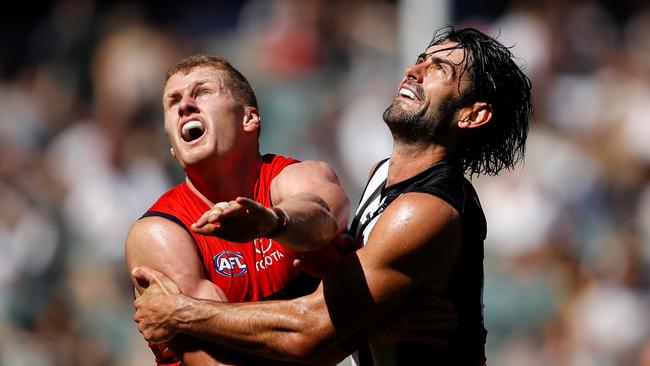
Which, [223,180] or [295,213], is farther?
[223,180]

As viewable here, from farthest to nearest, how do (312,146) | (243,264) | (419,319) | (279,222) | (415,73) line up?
1. (312,146)
2. (415,73)
3. (243,264)
4. (419,319)
5. (279,222)

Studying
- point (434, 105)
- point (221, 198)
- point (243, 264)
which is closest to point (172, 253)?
point (243, 264)

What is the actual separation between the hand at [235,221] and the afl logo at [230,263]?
89cm

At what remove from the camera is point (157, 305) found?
4859mm

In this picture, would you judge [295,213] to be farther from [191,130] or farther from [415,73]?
[415,73]

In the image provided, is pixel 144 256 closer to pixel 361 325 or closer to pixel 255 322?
pixel 255 322

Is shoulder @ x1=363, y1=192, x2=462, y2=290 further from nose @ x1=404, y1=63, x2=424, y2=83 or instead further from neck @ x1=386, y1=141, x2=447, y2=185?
nose @ x1=404, y1=63, x2=424, y2=83

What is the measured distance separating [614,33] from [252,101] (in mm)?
5068

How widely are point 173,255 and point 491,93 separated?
1.67 m

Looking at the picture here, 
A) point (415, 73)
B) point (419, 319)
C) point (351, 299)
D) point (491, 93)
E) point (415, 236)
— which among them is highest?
point (415, 73)

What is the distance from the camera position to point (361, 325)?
4711 mm

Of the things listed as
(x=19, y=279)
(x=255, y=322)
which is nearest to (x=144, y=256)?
(x=255, y=322)

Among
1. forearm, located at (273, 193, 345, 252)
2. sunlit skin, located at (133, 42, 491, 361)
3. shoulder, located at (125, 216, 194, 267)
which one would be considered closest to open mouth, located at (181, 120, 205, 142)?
shoulder, located at (125, 216, 194, 267)

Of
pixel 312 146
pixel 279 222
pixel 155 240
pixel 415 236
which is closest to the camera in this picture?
pixel 279 222
